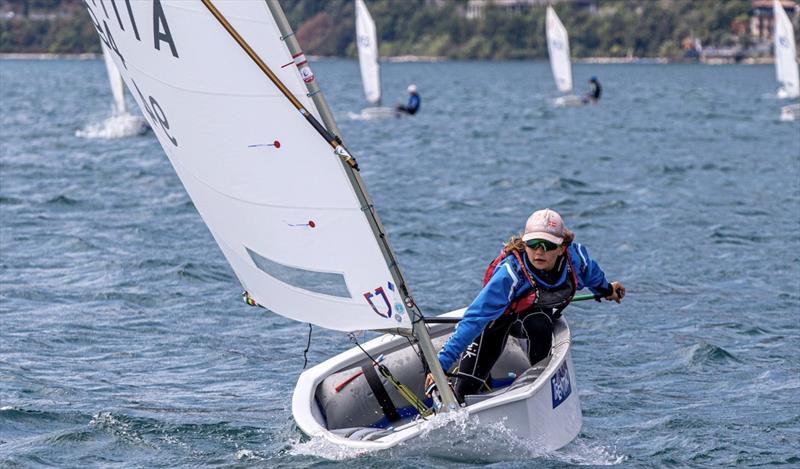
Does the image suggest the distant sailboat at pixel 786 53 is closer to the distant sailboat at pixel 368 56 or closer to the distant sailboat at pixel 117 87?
the distant sailboat at pixel 368 56

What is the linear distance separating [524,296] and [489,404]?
2.57 ft

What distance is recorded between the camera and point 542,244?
751 centimetres

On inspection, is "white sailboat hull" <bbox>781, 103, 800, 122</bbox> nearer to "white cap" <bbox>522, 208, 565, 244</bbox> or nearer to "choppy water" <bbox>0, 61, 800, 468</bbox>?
"choppy water" <bbox>0, 61, 800, 468</bbox>

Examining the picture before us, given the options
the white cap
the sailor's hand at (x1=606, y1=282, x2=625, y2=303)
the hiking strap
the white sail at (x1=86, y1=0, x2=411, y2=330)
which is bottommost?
the hiking strap

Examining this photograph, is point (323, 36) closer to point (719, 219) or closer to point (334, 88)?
point (334, 88)

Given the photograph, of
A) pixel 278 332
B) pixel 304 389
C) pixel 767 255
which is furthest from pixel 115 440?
pixel 767 255

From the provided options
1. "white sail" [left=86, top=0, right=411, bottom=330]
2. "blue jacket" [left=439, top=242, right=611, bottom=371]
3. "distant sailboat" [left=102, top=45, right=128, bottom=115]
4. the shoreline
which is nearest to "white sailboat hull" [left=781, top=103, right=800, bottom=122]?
"distant sailboat" [left=102, top=45, right=128, bottom=115]

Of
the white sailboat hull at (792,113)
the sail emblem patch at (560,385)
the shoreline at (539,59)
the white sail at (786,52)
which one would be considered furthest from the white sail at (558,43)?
the shoreline at (539,59)

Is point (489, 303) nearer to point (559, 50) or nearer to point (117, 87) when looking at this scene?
point (117, 87)

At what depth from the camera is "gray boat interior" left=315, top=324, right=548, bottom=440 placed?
27.0 feet

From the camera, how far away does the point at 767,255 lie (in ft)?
52.1

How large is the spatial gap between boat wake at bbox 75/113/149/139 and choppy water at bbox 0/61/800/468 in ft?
15.0

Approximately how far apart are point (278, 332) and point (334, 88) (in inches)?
2309

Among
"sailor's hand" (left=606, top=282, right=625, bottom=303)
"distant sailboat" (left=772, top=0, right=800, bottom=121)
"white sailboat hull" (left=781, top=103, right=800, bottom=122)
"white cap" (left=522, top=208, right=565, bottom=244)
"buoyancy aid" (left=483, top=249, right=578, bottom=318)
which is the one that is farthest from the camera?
"distant sailboat" (left=772, top=0, right=800, bottom=121)
